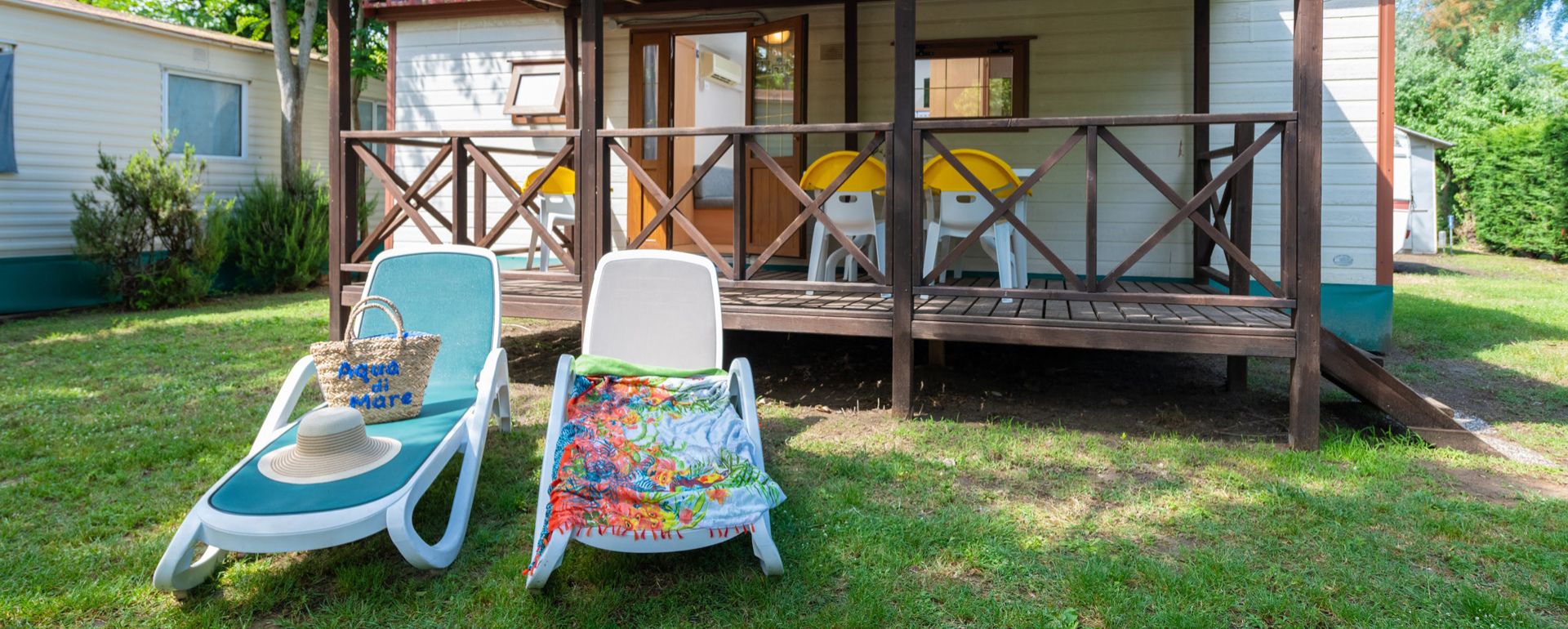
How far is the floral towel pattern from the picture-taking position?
269 cm

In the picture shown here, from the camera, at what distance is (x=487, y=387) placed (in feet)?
11.9

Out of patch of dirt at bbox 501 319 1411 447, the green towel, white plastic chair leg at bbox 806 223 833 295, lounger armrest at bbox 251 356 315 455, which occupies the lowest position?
patch of dirt at bbox 501 319 1411 447

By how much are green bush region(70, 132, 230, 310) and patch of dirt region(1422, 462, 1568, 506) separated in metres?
10.4

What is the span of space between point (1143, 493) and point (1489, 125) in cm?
2003

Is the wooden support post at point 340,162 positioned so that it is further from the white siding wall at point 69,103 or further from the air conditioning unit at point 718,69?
Result: the white siding wall at point 69,103

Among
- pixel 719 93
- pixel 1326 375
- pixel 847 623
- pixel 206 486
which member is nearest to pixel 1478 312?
pixel 1326 375

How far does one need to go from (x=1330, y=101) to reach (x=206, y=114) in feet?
36.6

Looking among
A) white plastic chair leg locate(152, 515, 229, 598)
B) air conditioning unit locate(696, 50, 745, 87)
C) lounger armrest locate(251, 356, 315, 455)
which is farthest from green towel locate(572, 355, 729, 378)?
air conditioning unit locate(696, 50, 745, 87)

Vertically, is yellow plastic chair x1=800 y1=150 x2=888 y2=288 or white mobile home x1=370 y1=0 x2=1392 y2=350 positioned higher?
white mobile home x1=370 y1=0 x2=1392 y2=350

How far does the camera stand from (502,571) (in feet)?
9.50

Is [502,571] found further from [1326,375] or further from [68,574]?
[1326,375]

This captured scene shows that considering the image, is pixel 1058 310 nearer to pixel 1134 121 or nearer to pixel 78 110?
pixel 1134 121

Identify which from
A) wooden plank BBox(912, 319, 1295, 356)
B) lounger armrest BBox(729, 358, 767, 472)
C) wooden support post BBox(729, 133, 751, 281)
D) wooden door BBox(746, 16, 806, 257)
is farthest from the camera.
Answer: wooden door BBox(746, 16, 806, 257)

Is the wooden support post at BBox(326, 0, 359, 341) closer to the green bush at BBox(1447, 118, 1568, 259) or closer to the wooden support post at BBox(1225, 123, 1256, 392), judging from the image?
the wooden support post at BBox(1225, 123, 1256, 392)
